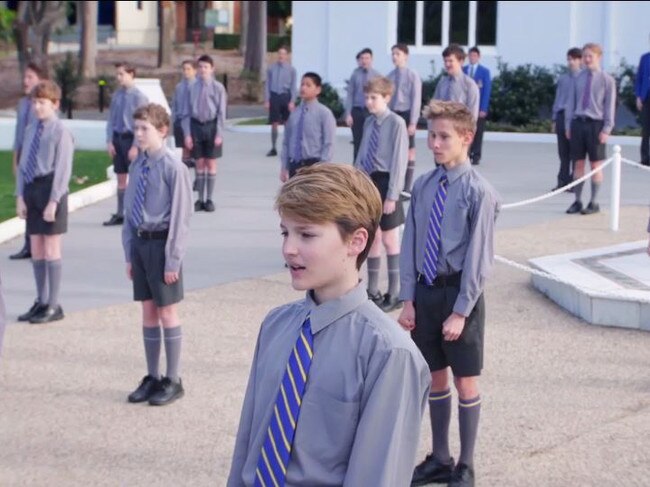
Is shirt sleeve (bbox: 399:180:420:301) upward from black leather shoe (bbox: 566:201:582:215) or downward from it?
upward

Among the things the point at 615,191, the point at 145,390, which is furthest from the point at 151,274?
the point at 615,191

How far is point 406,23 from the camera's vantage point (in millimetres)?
28484

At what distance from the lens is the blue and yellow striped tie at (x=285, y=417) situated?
3.44 meters

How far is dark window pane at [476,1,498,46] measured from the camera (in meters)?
27.7

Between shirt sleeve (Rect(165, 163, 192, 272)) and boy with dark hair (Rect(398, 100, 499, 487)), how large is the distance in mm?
1843

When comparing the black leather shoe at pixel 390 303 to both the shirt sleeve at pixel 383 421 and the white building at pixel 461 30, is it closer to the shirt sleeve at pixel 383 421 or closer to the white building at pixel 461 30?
the shirt sleeve at pixel 383 421

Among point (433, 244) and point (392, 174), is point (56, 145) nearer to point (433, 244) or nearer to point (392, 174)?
point (392, 174)

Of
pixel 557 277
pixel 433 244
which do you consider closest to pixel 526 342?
pixel 557 277

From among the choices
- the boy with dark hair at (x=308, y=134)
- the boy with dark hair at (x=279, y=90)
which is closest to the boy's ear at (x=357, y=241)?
the boy with dark hair at (x=308, y=134)

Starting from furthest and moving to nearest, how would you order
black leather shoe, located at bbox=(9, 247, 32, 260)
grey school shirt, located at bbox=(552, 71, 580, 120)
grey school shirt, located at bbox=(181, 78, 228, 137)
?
grey school shirt, located at bbox=(181, 78, 228, 137) < grey school shirt, located at bbox=(552, 71, 580, 120) < black leather shoe, located at bbox=(9, 247, 32, 260)

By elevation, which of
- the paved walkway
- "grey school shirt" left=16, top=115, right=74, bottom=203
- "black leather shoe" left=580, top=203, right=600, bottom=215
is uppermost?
"grey school shirt" left=16, top=115, right=74, bottom=203

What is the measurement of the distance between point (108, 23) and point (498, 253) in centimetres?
6555

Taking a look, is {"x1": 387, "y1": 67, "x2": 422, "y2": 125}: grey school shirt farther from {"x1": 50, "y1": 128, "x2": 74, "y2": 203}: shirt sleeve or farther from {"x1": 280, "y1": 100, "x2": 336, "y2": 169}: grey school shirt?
{"x1": 50, "y1": 128, "x2": 74, "y2": 203}: shirt sleeve

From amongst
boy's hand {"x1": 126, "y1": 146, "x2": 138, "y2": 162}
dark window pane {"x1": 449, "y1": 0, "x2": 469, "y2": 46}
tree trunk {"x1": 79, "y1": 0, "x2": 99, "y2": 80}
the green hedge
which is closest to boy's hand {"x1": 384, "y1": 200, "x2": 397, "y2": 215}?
boy's hand {"x1": 126, "y1": 146, "x2": 138, "y2": 162}
